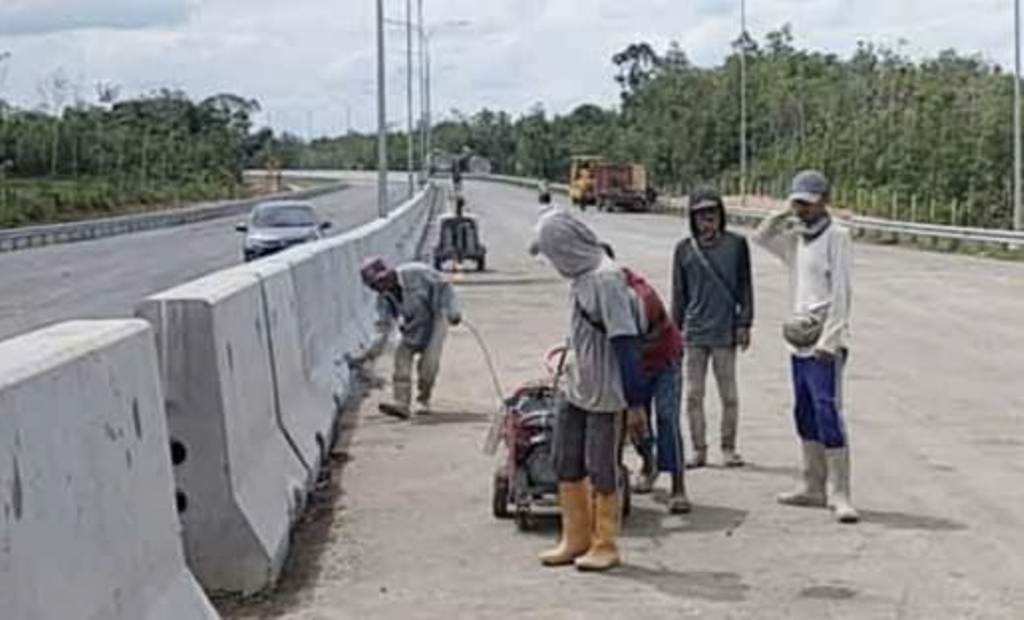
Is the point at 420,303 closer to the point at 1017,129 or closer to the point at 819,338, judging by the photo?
the point at 819,338

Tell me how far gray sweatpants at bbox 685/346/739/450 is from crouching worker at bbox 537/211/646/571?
109 inches

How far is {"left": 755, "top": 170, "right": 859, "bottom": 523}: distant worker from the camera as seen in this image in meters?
11.0

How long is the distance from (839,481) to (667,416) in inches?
40.4

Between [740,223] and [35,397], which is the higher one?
[35,397]

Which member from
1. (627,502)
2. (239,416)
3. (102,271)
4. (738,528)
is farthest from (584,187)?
(239,416)

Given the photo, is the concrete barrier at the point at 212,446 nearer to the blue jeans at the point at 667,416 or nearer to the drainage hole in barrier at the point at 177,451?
the drainage hole in barrier at the point at 177,451

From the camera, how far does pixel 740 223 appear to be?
64.2 meters

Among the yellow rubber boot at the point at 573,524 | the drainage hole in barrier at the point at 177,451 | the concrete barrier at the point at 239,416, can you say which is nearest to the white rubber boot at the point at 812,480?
the yellow rubber boot at the point at 573,524

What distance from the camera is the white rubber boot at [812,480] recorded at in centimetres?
1113

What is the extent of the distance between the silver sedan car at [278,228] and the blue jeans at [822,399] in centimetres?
2925

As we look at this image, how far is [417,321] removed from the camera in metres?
15.4

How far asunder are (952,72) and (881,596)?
2635 inches

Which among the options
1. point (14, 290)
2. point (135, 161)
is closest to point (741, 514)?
point (14, 290)

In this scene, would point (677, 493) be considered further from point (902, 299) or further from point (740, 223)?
point (740, 223)
